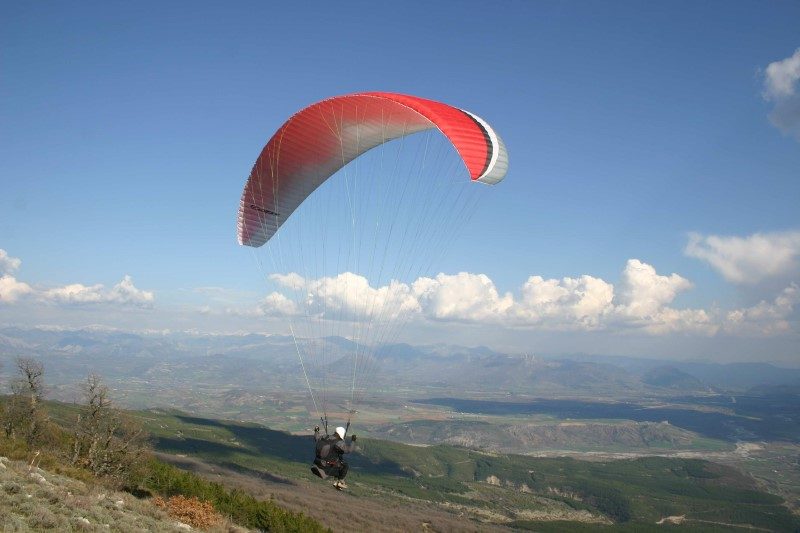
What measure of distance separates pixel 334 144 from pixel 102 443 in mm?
22865

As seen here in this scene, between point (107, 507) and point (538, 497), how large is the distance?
15986 cm

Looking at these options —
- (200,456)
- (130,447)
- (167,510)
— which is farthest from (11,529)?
(200,456)

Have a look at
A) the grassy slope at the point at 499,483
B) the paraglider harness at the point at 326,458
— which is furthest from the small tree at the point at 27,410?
the grassy slope at the point at 499,483

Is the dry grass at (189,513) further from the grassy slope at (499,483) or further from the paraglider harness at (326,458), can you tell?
the grassy slope at (499,483)

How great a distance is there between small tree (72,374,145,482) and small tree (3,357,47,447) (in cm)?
214

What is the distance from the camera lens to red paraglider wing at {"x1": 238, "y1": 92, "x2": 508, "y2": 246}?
17.3 meters

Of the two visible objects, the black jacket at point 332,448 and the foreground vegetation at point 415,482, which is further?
the foreground vegetation at point 415,482

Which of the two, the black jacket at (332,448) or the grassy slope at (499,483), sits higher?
the black jacket at (332,448)

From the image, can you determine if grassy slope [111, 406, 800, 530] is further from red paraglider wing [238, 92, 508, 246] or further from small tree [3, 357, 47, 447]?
red paraglider wing [238, 92, 508, 246]

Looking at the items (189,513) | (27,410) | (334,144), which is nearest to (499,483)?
(27,410)

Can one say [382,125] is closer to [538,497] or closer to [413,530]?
[413,530]

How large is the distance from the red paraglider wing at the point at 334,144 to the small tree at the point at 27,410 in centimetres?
1781

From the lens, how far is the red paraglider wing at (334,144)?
17328 millimetres

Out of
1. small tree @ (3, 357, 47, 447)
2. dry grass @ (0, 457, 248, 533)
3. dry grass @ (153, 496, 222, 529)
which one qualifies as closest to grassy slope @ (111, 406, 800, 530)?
small tree @ (3, 357, 47, 447)
